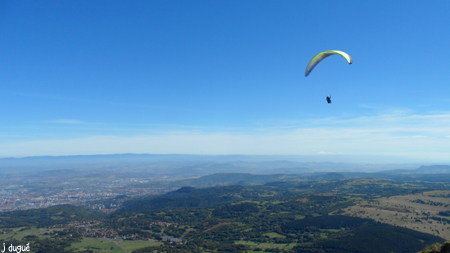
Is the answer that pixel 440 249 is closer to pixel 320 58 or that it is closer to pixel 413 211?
pixel 320 58

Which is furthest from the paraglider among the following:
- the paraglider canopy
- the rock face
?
the rock face

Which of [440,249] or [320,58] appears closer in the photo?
[440,249]

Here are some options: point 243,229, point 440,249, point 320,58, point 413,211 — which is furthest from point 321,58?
point 413,211

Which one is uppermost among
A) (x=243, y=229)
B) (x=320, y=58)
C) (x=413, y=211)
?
(x=320, y=58)

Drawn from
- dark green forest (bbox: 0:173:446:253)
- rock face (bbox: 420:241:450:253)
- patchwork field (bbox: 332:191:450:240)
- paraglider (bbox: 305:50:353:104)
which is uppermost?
paraglider (bbox: 305:50:353:104)

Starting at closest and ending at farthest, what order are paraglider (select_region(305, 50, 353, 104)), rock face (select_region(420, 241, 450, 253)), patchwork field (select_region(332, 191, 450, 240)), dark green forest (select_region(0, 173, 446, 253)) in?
rock face (select_region(420, 241, 450, 253))
paraglider (select_region(305, 50, 353, 104))
dark green forest (select_region(0, 173, 446, 253))
patchwork field (select_region(332, 191, 450, 240))

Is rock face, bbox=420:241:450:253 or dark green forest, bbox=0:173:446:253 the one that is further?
dark green forest, bbox=0:173:446:253

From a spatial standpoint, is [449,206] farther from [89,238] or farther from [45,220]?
[45,220]

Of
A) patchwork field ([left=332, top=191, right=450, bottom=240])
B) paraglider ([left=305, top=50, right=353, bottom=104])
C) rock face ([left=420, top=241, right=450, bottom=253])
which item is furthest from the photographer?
patchwork field ([left=332, top=191, right=450, bottom=240])

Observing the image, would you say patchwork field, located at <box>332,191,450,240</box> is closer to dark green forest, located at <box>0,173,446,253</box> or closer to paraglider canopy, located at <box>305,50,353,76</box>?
dark green forest, located at <box>0,173,446,253</box>
